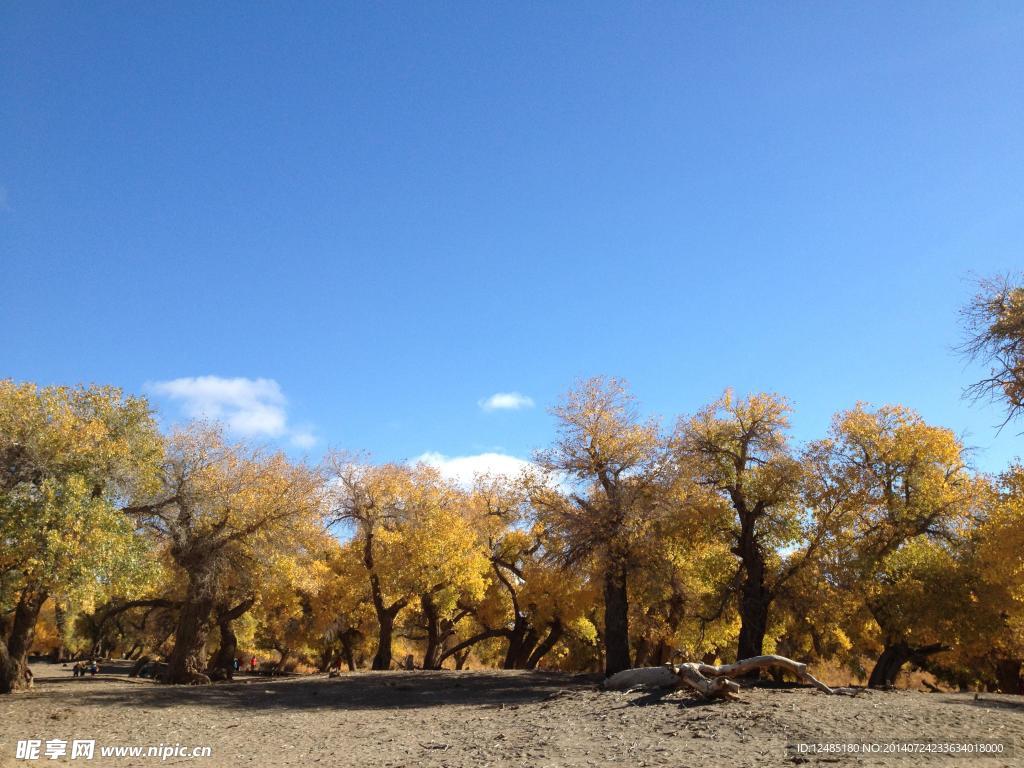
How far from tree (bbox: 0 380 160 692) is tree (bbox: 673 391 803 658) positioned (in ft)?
63.2

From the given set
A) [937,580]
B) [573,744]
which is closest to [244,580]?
[573,744]

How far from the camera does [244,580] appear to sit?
25.3 metres

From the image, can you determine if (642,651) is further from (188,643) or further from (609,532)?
(188,643)

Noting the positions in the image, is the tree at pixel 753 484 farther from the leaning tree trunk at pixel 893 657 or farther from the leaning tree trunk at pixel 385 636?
the leaning tree trunk at pixel 385 636

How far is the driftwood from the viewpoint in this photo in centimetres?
1504

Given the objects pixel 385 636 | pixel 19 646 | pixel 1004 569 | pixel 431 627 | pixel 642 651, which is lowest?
pixel 642 651

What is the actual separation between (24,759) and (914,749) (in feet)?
52.7

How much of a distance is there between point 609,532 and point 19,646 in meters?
21.1

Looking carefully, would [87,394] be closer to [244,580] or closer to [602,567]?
[244,580]

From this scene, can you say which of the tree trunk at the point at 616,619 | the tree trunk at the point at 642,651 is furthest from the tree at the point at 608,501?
the tree trunk at the point at 642,651

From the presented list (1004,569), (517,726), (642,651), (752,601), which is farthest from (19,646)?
(1004,569)

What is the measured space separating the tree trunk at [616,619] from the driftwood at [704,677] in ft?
18.3

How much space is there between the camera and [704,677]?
15.5 meters

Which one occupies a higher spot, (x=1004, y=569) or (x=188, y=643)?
(x=1004, y=569)
